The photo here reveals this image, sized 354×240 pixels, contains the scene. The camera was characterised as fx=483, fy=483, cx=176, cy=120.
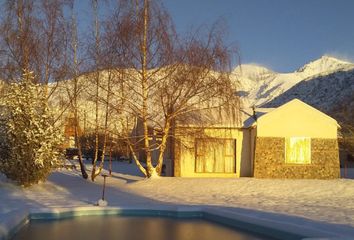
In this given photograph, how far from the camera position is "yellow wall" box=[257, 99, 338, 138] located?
23312 mm

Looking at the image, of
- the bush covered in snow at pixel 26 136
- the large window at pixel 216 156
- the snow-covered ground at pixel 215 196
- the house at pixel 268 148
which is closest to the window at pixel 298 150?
the house at pixel 268 148

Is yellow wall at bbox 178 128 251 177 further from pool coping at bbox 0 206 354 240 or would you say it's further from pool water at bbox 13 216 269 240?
pool water at bbox 13 216 269 240

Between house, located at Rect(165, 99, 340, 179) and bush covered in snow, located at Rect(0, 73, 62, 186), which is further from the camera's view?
house, located at Rect(165, 99, 340, 179)

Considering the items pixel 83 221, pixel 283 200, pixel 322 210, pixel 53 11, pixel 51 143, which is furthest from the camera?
pixel 53 11

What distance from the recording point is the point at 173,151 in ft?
77.8

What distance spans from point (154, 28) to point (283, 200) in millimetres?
9490

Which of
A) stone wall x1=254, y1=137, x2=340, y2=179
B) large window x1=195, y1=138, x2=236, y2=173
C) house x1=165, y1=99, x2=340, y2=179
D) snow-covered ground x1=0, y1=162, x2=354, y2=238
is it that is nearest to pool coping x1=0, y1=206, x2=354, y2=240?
snow-covered ground x1=0, y1=162, x2=354, y2=238

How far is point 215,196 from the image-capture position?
18156mm

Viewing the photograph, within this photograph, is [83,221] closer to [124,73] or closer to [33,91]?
[33,91]

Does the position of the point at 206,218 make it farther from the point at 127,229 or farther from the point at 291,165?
the point at 291,165

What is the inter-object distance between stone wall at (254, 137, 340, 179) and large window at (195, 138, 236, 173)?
130 centimetres

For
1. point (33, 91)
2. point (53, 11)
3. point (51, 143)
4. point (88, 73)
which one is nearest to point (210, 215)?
point (51, 143)

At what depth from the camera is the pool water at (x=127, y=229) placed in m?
11.1

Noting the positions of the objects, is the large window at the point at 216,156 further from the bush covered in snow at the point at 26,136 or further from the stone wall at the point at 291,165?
the bush covered in snow at the point at 26,136
